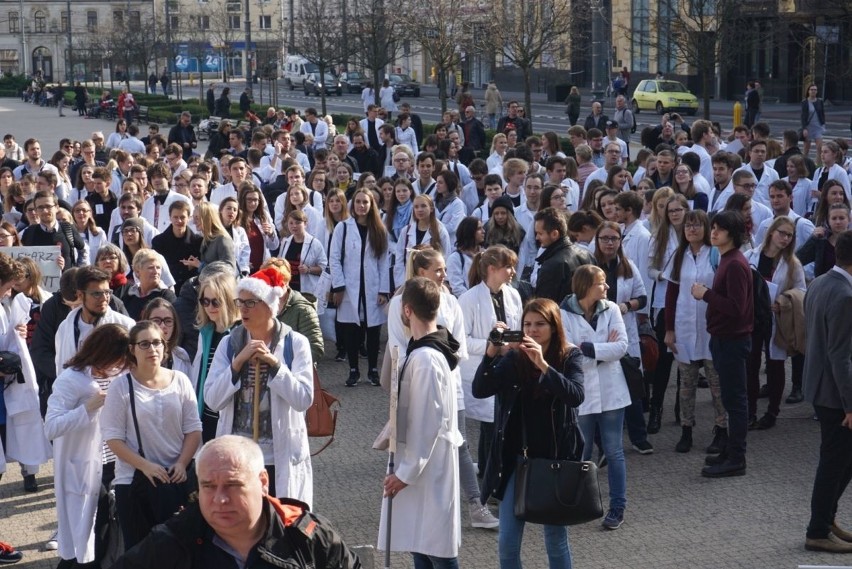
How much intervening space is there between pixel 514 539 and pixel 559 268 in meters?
3.19

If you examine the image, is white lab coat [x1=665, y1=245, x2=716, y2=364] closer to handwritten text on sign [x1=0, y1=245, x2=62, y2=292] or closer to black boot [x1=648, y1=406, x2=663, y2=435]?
black boot [x1=648, y1=406, x2=663, y2=435]

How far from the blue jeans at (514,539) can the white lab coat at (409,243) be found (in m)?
5.37

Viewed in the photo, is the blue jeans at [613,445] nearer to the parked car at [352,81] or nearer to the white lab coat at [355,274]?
the white lab coat at [355,274]

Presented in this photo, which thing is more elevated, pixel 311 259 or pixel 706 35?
pixel 706 35

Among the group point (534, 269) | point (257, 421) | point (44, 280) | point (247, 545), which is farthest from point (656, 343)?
point (247, 545)

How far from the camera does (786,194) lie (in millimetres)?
11602

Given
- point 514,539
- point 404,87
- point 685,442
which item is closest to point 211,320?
point 514,539

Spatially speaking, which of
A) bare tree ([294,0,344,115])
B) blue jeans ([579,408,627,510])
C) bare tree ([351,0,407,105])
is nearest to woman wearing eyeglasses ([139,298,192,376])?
blue jeans ([579,408,627,510])

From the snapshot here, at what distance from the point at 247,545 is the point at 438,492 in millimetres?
2154

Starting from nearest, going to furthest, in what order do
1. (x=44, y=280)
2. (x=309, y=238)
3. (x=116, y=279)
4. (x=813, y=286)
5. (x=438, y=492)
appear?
(x=438, y=492)
(x=813, y=286)
(x=116, y=279)
(x=44, y=280)
(x=309, y=238)

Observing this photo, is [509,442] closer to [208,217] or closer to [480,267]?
[480,267]

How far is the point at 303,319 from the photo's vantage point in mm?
8312

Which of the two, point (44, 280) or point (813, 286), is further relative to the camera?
point (44, 280)

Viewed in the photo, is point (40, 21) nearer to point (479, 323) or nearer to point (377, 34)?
point (377, 34)
